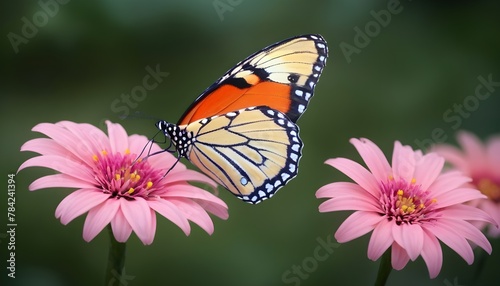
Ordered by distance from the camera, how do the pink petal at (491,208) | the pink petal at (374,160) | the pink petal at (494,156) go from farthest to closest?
the pink petal at (494,156) < the pink petal at (491,208) < the pink petal at (374,160)

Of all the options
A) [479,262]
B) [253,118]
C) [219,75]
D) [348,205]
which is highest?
[219,75]

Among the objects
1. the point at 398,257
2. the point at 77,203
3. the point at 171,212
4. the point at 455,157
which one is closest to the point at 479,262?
the point at 398,257

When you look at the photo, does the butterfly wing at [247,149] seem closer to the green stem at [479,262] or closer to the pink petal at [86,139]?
the pink petal at [86,139]

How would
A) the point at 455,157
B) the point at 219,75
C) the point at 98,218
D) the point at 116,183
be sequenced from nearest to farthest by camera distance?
the point at 98,218, the point at 116,183, the point at 455,157, the point at 219,75

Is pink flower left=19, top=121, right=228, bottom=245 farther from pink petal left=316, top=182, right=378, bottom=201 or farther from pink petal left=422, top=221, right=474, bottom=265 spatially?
pink petal left=422, top=221, right=474, bottom=265

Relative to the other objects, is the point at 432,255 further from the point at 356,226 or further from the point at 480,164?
the point at 480,164

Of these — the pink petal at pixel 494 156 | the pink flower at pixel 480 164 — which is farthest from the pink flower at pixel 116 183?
the pink petal at pixel 494 156
